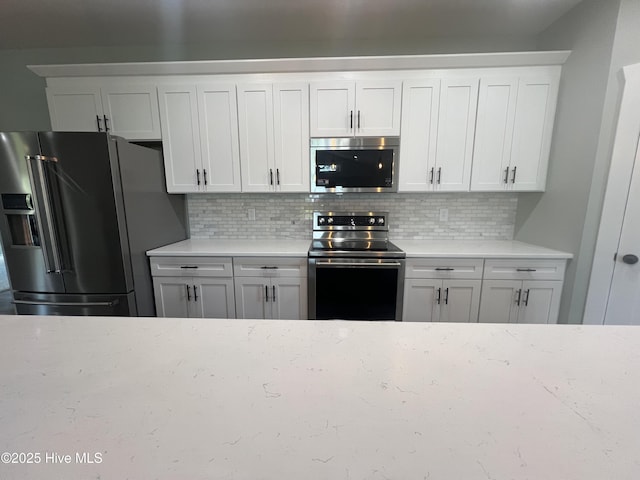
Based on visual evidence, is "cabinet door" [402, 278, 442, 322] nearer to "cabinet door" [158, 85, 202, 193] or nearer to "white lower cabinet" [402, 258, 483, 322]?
"white lower cabinet" [402, 258, 483, 322]

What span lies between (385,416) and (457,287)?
1880mm

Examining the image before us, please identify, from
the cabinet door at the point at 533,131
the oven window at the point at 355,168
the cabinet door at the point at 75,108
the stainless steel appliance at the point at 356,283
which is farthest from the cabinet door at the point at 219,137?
the cabinet door at the point at 533,131

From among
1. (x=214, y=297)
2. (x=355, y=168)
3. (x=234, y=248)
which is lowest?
(x=214, y=297)

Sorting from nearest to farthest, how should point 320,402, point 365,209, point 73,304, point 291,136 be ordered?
point 320,402, point 73,304, point 291,136, point 365,209

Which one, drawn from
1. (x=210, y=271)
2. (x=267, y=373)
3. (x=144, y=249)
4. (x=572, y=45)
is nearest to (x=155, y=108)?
(x=144, y=249)

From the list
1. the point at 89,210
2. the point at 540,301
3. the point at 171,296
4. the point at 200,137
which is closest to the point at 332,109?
the point at 200,137

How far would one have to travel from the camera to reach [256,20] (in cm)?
208

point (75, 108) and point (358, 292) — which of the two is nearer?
point (358, 292)

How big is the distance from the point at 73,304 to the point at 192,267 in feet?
2.79

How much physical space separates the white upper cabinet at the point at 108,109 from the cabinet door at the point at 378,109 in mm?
1764

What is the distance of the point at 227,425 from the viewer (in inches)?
18.8

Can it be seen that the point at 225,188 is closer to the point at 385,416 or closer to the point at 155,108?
the point at 155,108

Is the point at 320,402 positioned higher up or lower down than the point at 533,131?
lower down

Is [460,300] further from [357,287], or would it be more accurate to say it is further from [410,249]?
[357,287]
